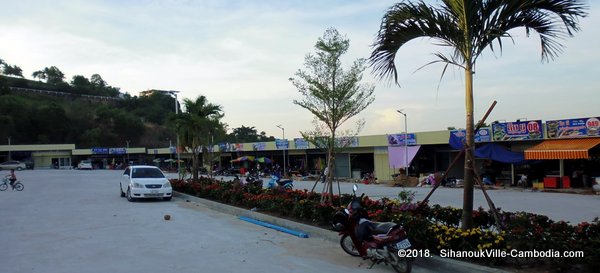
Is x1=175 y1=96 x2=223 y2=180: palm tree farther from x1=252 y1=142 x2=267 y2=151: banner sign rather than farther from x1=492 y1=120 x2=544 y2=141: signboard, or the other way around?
x1=252 y1=142 x2=267 y2=151: banner sign

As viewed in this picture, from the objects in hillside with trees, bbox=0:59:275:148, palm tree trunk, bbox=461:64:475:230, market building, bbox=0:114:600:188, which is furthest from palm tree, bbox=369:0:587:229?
hillside with trees, bbox=0:59:275:148

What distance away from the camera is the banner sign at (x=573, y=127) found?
23.2m

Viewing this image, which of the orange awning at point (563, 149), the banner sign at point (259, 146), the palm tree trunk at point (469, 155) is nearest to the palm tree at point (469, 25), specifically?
the palm tree trunk at point (469, 155)

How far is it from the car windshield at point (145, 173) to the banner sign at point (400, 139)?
19464 mm

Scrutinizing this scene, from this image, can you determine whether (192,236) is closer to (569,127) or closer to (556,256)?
(556,256)

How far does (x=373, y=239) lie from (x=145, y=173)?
15.3m

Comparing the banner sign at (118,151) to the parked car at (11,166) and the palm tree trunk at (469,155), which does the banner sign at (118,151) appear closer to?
the parked car at (11,166)

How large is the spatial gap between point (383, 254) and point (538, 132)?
22.6m

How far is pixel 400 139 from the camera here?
34594 millimetres

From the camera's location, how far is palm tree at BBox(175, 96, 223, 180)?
2294 centimetres

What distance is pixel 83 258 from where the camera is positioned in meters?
7.82

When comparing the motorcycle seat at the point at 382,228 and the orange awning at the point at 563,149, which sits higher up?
the orange awning at the point at 563,149

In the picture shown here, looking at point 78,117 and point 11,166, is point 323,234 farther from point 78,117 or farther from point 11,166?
point 78,117

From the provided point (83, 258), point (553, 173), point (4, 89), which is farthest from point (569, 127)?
point (4, 89)
